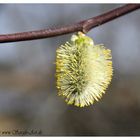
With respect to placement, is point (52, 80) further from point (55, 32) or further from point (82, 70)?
point (55, 32)

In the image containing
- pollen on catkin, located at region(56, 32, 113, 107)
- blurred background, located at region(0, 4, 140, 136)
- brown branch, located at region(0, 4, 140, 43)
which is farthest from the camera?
blurred background, located at region(0, 4, 140, 136)

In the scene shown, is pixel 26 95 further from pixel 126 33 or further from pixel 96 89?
pixel 96 89

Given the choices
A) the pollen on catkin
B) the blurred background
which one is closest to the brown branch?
the pollen on catkin

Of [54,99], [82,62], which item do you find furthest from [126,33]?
[82,62]

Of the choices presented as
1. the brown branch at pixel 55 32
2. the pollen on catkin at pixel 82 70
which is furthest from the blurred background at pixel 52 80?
the brown branch at pixel 55 32

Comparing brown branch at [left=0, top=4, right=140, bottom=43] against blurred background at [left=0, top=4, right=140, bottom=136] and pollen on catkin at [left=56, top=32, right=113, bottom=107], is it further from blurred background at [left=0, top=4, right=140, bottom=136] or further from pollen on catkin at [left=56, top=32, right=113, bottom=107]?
blurred background at [left=0, top=4, right=140, bottom=136]
